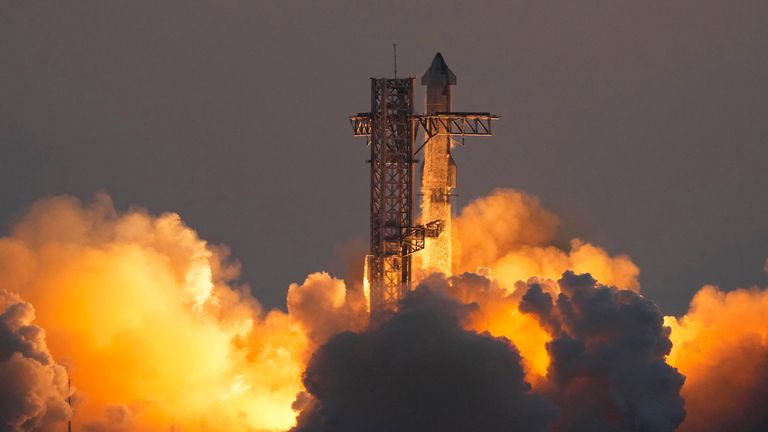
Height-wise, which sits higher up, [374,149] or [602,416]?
[374,149]

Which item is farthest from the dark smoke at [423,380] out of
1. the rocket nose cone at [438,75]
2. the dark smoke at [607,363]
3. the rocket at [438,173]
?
the rocket nose cone at [438,75]

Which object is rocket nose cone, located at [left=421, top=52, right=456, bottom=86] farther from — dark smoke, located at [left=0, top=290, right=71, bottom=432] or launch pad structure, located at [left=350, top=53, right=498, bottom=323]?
dark smoke, located at [left=0, top=290, right=71, bottom=432]

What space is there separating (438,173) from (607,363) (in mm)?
11987

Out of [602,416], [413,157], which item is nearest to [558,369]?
[602,416]

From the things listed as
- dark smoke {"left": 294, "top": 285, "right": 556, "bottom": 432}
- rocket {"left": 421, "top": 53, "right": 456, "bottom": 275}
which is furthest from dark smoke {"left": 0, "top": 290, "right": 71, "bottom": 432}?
rocket {"left": 421, "top": 53, "right": 456, "bottom": 275}

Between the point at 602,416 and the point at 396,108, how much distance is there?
1425 centimetres

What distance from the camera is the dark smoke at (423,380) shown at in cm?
12900

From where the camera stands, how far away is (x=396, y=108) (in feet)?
441

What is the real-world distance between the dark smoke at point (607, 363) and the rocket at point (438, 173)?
7.55m

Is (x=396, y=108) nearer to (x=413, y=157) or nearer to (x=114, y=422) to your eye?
(x=413, y=157)

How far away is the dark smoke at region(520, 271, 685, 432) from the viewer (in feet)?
422

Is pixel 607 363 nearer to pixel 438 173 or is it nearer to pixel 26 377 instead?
pixel 438 173

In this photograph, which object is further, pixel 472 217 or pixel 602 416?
pixel 472 217

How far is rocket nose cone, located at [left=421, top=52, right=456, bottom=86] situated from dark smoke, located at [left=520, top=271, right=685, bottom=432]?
33.4ft
